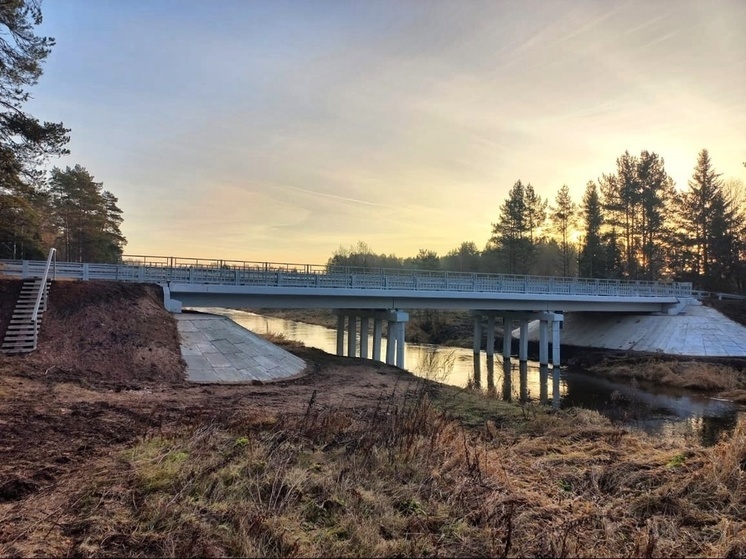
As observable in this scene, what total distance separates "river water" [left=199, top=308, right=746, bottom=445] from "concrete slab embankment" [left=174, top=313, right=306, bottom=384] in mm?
6438

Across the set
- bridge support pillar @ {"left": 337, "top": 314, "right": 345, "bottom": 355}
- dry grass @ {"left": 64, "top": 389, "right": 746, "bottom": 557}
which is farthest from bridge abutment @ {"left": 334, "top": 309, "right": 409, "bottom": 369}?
dry grass @ {"left": 64, "top": 389, "right": 746, "bottom": 557}

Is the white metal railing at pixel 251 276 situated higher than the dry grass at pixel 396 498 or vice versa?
the white metal railing at pixel 251 276

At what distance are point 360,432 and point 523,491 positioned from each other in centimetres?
342

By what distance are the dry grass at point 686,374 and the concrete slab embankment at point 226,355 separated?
75.1 ft

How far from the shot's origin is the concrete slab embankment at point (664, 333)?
35.4 m

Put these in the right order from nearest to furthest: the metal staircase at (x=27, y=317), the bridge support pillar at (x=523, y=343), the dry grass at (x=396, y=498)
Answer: the dry grass at (x=396, y=498) → the metal staircase at (x=27, y=317) → the bridge support pillar at (x=523, y=343)

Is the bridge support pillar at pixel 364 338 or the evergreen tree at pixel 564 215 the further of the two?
the evergreen tree at pixel 564 215

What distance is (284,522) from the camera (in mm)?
4750

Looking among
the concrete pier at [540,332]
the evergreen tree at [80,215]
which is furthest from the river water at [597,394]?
the evergreen tree at [80,215]

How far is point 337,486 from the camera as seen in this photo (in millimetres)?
5773

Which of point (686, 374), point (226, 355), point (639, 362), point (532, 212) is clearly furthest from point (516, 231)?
point (226, 355)

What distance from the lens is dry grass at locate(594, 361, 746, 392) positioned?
26.7 meters

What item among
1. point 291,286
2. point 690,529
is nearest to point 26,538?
point 690,529

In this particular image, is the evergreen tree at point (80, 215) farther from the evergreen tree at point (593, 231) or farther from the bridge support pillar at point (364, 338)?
the evergreen tree at point (593, 231)
